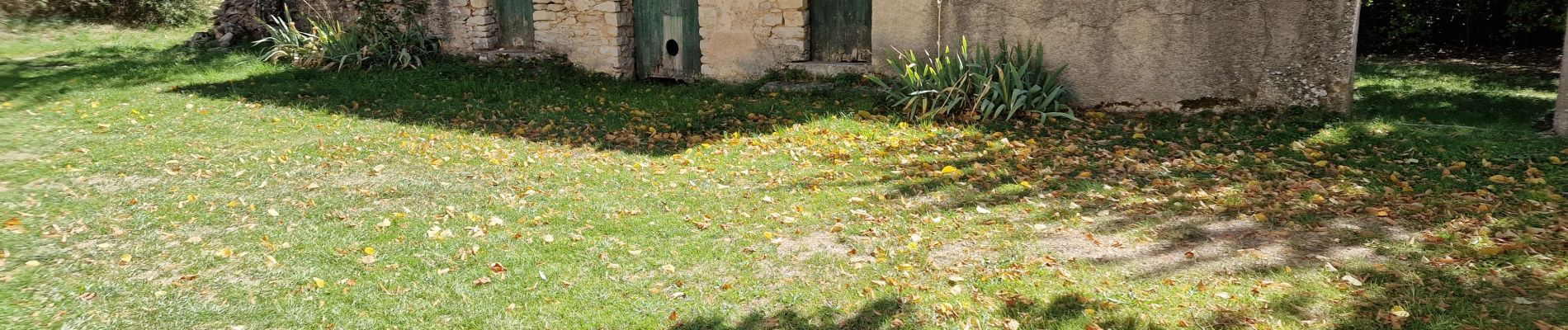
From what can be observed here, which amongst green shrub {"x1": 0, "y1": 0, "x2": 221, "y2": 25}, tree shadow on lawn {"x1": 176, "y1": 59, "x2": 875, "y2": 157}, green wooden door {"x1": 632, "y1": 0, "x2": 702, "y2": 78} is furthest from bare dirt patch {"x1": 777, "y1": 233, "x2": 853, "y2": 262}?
green shrub {"x1": 0, "y1": 0, "x2": 221, "y2": 25}

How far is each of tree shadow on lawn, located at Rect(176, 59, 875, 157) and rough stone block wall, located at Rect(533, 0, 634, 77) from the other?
0.17 meters

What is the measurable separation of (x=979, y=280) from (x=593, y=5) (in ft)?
21.1

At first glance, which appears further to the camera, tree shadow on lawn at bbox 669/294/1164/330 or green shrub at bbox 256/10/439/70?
green shrub at bbox 256/10/439/70

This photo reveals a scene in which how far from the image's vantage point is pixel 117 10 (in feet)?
42.9

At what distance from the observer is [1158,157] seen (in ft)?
19.8

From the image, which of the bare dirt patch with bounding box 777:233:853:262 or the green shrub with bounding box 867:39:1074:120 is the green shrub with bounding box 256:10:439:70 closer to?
the green shrub with bounding box 867:39:1074:120

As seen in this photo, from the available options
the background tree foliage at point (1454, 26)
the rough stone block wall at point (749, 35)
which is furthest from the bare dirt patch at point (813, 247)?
the background tree foliage at point (1454, 26)

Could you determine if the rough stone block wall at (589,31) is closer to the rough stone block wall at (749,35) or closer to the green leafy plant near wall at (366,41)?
the rough stone block wall at (749,35)

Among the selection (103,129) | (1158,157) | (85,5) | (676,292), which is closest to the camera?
(676,292)

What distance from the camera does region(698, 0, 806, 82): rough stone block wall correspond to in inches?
338

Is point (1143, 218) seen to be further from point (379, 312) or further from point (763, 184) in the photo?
point (379, 312)

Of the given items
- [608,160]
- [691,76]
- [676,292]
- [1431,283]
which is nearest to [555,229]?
[676,292]

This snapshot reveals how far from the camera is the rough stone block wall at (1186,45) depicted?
263 inches

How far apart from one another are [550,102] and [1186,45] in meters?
4.85
